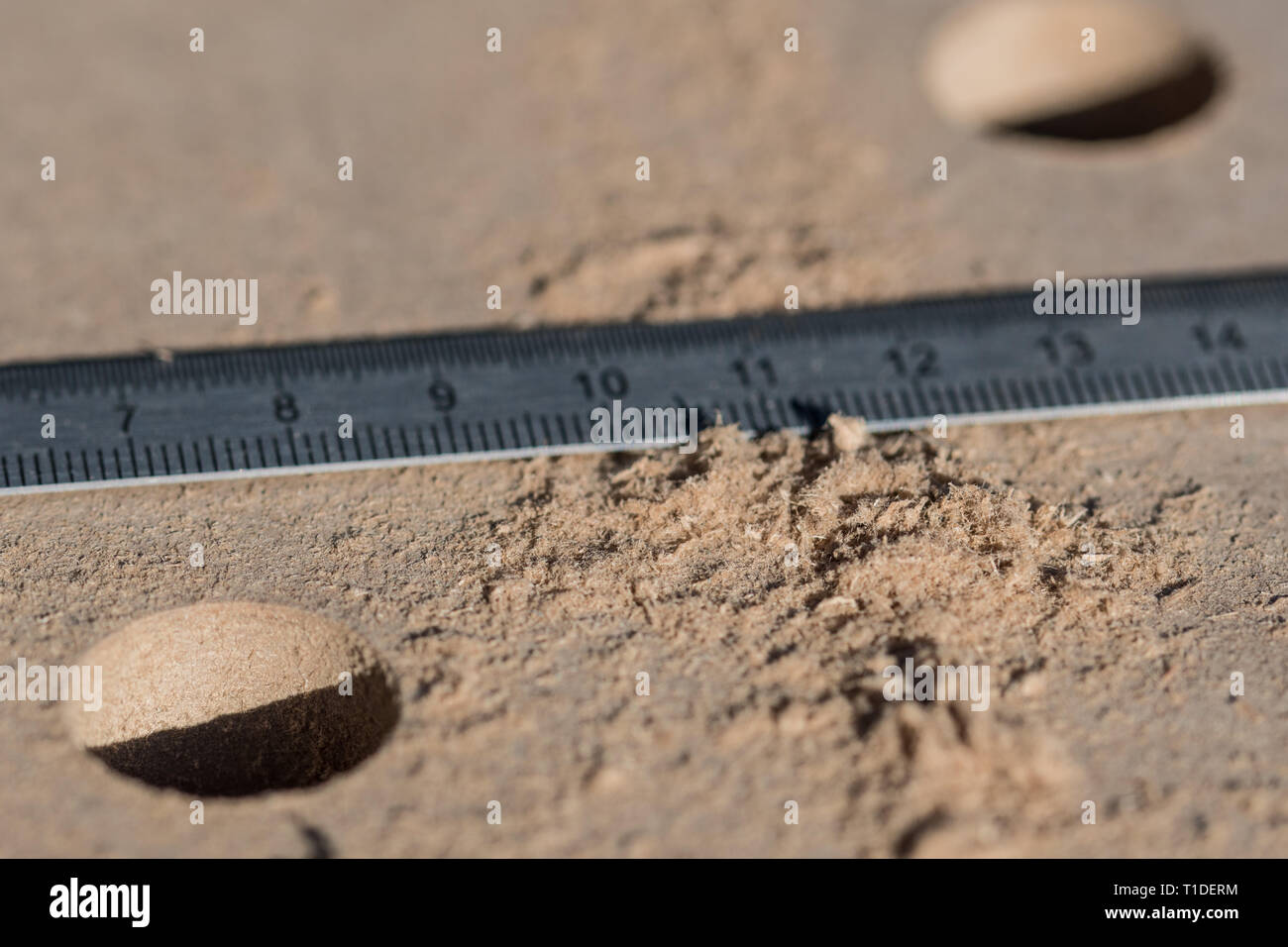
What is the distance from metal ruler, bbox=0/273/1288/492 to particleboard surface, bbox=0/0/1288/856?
0.09m

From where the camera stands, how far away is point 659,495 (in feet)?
9.09

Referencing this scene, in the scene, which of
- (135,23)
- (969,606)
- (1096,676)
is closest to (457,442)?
(969,606)

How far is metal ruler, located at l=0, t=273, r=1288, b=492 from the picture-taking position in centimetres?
290

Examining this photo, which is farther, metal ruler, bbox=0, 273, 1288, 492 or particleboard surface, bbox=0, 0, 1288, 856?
metal ruler, bbox=0, 273, 1288, 492

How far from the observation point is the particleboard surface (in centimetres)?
221

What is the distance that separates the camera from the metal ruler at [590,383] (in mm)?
2898

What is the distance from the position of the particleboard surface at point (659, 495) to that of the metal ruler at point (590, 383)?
3.4 inches

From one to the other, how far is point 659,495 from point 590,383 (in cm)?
47

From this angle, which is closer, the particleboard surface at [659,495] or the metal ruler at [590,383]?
the particleboard surface at [659,495]

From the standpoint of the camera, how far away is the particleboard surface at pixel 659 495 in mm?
2211

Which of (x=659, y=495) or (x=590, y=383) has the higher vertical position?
(x=590, y=383)

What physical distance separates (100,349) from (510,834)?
201 cm

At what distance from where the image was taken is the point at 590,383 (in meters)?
3.09

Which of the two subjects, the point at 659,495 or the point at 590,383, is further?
the point at 590,383
